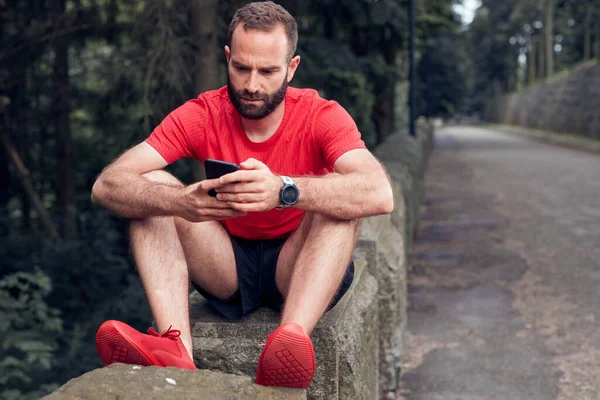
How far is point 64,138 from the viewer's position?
10.4 metres

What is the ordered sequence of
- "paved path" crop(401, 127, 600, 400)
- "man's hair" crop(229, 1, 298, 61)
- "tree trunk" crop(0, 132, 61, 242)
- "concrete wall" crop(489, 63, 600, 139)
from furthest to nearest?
"concrete wall" crop(489, 63, 600, 139) < "tree trunk" crop(0, 132, 61, 242) < "paved path" crop(401, 127, 600, 400) < "man's hair" crop(229, 1, 298, 61)

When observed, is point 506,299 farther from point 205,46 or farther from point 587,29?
point 587,29

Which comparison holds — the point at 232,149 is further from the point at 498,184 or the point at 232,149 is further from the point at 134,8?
the point at 498,184

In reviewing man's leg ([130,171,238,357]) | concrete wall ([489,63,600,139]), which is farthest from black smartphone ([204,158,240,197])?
Result: concrete wall ([489,63,600,139])

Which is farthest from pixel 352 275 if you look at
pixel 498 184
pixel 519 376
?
pixel 498 184

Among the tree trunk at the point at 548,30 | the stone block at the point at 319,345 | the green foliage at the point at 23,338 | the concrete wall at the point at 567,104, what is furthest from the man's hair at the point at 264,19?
the tree trunk at the point at 548,30

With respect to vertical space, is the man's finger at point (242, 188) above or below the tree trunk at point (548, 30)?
below

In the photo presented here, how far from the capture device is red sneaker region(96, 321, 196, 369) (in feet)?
7.15

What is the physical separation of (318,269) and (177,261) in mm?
501

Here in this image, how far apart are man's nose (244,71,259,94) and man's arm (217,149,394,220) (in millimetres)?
372

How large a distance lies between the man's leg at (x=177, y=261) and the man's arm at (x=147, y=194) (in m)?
0.06

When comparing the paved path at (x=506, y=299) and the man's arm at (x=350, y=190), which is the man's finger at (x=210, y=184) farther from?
the paved path at (x=506, y=299)

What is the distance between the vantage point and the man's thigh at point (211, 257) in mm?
2676

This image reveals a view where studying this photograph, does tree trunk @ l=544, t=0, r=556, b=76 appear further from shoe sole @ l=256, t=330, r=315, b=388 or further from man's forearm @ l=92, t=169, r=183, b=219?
shoe sole @ l=256, t=330, r=315, b=388
